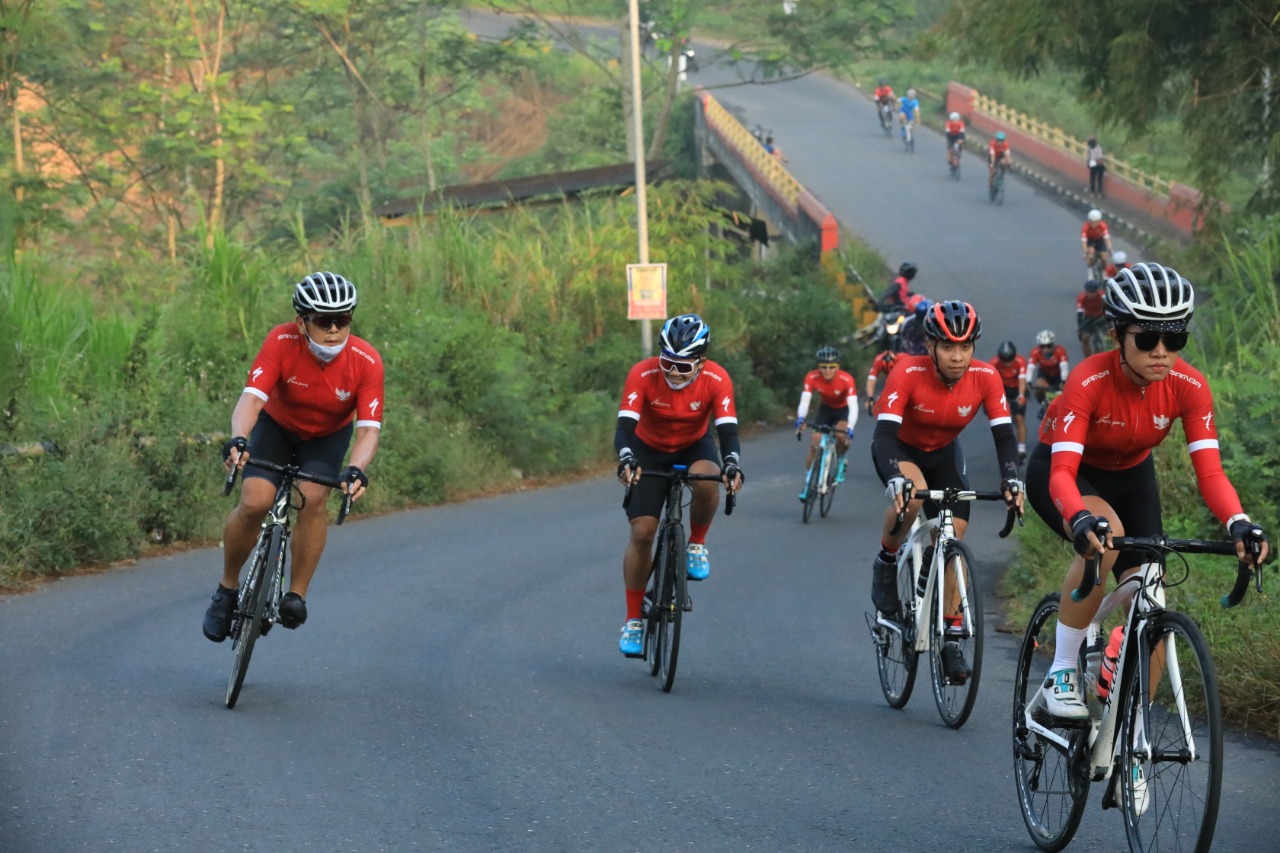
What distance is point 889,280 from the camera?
4031 cm

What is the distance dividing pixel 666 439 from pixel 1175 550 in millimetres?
4857

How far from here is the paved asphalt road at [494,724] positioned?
22.5 ft

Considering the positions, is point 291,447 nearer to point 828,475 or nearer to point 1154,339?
point 1154,339

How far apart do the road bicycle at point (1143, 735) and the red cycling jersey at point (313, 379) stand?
410 cm

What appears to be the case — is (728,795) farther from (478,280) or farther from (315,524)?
(478,280)

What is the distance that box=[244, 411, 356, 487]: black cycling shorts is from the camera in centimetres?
934

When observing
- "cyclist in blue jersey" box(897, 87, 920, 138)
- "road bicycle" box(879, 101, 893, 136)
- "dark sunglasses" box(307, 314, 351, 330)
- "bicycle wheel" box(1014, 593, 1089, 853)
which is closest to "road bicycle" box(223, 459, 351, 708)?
"dark sunglasses" box(307, 314, 351, 330)

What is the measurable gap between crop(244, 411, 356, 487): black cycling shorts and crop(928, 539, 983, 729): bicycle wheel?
327 cm

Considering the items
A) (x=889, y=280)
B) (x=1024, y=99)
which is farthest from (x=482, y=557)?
(x=1024, y=99)

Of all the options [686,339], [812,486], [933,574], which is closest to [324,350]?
[686,339]

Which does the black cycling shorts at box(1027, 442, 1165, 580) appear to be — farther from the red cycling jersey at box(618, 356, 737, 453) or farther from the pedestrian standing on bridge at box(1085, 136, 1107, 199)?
the pedestrian standing on bridge at box(1085, 136, 1107, 199)

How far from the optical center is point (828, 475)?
1920cm

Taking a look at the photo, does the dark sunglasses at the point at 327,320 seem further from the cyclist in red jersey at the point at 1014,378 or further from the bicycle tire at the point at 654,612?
the cyclist in red jersey at the point at 1014,378

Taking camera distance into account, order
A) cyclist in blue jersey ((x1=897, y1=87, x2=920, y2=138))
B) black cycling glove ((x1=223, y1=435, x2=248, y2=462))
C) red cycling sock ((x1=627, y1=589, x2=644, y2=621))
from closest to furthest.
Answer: black cycling glove ((x1=223, y1=435, x2=248, y2=462)) → red cycling sock ((x1=627, y1=589, x2=644, y2=621)) → cyclist in blue jersey ((x1=897, y1=87, x2=920, y2=138))
